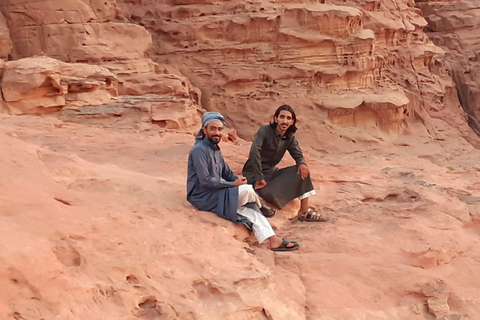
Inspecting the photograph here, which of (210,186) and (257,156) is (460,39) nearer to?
(257,156)

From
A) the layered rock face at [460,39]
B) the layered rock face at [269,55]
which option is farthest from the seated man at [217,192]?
the layered rock face at [460,39]

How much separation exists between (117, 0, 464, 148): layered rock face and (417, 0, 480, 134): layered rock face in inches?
253

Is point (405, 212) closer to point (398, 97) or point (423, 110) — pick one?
point (398, 97)

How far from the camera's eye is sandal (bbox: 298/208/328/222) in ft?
16.2

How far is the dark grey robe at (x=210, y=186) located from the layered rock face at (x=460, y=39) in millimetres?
20081

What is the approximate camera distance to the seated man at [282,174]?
16.4 ft

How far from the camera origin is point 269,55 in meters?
16.7

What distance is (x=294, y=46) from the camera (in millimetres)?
16734

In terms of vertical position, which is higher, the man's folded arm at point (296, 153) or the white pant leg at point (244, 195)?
the man's folded arm at point (296, 153)

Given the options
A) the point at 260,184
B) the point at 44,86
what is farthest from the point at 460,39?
the point at 260,184

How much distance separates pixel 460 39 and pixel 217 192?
73.7 feet

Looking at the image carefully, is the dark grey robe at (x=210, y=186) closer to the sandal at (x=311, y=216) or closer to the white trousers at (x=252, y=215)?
the white trousers at (x=252, y=215)

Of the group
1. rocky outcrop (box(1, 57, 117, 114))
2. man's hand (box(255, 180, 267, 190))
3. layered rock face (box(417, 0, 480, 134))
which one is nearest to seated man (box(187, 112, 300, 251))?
man's hand (box(255, 180, 267, 190))

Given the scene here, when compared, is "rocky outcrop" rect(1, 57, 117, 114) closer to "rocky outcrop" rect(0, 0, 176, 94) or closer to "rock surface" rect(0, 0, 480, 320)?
"rock surface" rect(0, 0, 480, 320)
